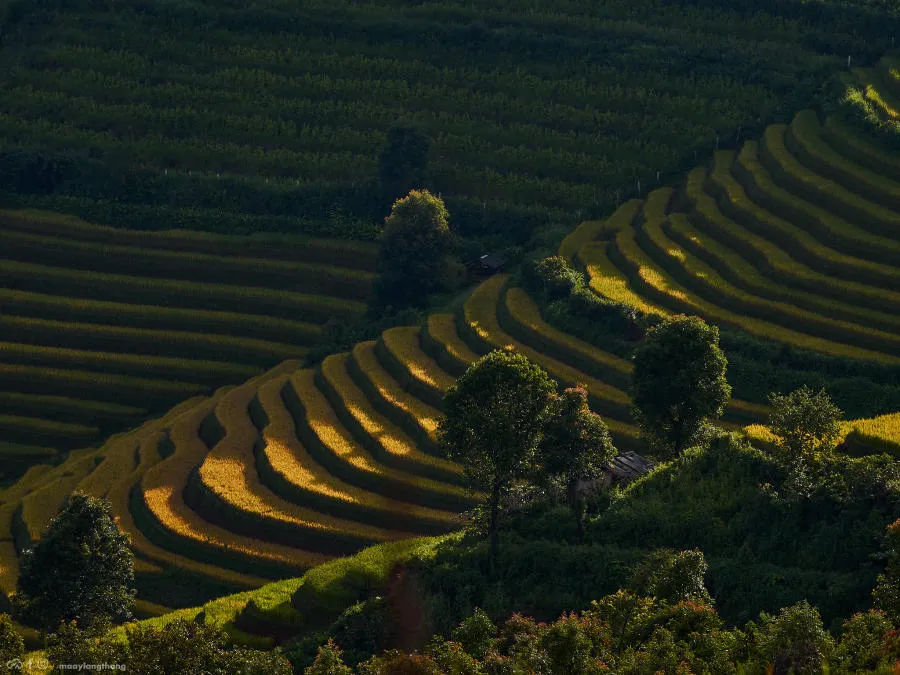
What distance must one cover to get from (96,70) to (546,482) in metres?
52.4

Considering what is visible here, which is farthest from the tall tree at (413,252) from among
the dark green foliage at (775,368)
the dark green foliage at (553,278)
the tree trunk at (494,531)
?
the tree trunk at (494,531)

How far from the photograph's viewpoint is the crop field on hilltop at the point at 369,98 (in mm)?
68188

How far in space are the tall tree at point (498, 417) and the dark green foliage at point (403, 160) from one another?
33.8 m

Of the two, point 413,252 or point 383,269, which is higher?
point 413,252

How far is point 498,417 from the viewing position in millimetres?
33875

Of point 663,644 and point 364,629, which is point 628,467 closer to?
point 364,629

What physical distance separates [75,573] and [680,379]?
16.9m

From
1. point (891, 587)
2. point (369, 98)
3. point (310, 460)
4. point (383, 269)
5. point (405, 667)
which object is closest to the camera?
point (405, 667)

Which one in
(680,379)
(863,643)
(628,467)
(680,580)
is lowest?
(628,467)

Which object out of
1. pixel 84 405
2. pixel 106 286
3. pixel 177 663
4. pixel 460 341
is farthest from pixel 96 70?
pixel 177 663

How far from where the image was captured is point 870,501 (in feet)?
103

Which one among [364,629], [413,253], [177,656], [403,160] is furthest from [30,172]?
[177,656]

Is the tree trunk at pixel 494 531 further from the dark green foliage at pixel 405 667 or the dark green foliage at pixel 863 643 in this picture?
the dark green foliage at pixel 863 643

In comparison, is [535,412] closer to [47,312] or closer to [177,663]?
[177,663]
